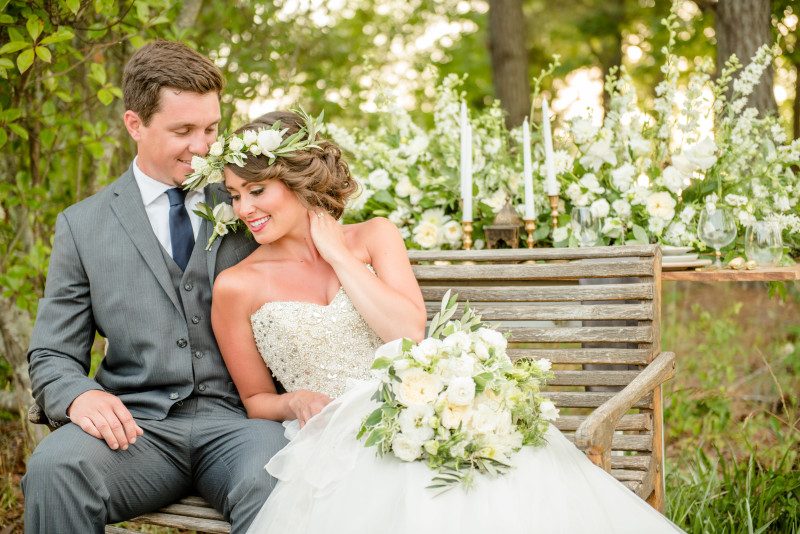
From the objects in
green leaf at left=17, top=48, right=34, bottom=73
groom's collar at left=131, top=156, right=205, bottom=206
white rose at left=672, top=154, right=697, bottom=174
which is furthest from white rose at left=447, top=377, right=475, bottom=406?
green leaf at left=17, top=48, right=34, bottom=73

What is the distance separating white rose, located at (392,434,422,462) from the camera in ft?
6.51

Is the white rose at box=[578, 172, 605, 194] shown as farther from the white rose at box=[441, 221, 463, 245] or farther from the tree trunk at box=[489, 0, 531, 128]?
the tree trunk at box=[489, 0, 531, 128]

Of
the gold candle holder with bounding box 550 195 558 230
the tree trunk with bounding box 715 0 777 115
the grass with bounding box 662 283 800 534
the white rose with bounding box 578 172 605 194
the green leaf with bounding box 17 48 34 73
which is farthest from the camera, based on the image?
the tree trunk with bounding box 715 0 777 115

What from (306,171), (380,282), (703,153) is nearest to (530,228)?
(703,153)

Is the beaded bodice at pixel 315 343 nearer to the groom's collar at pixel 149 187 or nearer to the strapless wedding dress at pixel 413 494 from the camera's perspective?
the strapless wedding dress at pixel 413 494

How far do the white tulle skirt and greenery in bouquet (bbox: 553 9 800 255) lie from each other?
148 centimetres

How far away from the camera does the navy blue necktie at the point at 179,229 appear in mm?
2766

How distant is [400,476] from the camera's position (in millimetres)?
1993

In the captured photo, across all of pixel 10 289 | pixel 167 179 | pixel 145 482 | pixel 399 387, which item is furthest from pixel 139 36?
pixel 399 387

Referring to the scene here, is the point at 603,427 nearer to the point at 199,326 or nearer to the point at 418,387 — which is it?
the point at 418,387

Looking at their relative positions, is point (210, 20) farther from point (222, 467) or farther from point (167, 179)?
point (222, 467)

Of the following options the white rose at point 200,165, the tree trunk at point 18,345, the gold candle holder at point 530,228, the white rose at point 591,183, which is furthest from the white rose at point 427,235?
the tree trunk at point 18,345

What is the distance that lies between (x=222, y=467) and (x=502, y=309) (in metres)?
1.27

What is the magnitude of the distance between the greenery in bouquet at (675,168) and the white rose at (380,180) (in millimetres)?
891
